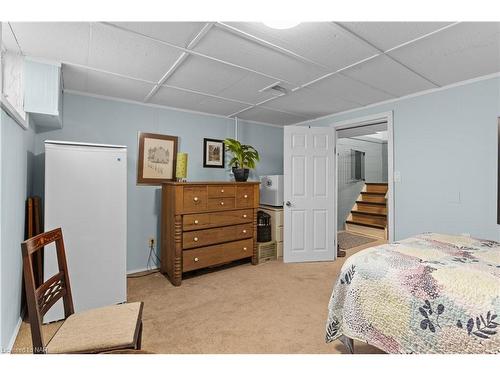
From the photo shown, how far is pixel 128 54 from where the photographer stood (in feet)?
6.40

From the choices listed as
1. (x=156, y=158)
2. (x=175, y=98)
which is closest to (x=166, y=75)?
(x=175, y=98)

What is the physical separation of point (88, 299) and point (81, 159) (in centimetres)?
127

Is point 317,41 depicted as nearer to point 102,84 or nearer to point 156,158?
point 102,84

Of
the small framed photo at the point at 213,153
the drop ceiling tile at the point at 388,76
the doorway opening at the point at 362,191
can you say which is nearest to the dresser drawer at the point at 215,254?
the small framed photo at the point at 213,153

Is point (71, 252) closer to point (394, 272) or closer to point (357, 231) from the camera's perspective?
point (394, 272)

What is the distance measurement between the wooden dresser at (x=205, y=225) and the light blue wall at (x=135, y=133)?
302 mm

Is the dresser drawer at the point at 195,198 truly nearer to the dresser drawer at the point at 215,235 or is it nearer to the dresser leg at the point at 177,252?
the dresser leg at the point at 177,252

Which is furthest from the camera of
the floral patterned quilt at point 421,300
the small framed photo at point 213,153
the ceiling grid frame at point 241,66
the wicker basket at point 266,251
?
the small framed photo at point 213,153

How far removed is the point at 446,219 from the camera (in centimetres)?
267

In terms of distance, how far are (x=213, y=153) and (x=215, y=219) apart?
1.16 metres

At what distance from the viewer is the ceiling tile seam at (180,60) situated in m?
1.63

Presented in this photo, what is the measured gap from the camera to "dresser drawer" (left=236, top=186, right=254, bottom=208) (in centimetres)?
334

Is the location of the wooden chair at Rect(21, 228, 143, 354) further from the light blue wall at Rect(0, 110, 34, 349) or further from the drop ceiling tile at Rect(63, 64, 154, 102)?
the drop ceiling tile at Rect(63, 64, 154, 102)
